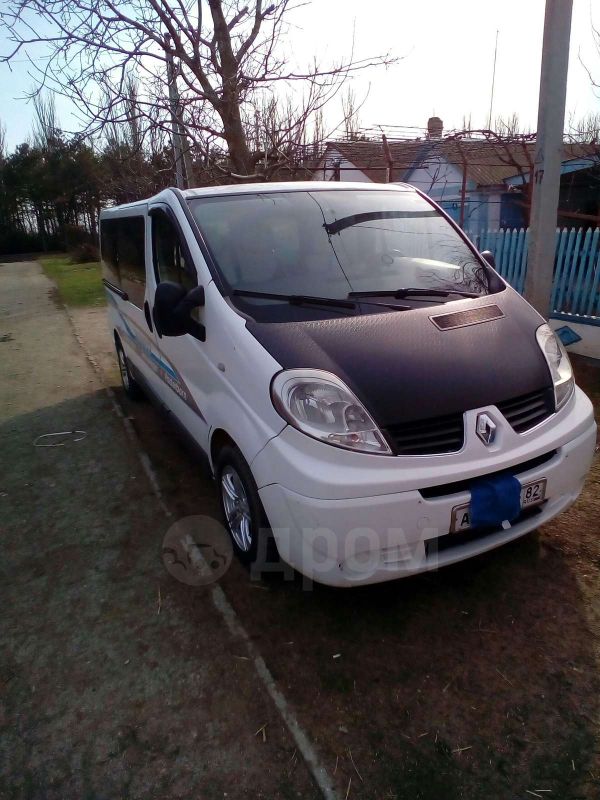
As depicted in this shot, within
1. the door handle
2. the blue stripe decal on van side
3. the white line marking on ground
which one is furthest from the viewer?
the door handle

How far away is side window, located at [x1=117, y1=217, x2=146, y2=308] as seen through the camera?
4184 millimetres

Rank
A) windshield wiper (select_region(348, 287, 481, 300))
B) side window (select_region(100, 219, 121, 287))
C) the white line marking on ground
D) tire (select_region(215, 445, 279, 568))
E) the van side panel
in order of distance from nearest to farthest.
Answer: the white line marking on ground
the van side panel
tire (select_region(215, 445, 279, 568))
windshield wiper (select_region(348, 287, 481, 300))
side window (select_region(100, 219, 121, 287))

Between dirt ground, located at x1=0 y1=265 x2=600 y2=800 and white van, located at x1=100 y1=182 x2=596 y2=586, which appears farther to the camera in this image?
white van, located at x1=100 y1=182 x2=596 y2=586

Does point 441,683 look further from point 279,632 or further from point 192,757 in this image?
point 192,757

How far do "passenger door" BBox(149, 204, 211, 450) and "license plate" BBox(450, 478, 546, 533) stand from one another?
4.74 feet

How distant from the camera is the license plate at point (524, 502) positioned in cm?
227

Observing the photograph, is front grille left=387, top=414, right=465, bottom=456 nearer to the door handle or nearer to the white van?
the white van

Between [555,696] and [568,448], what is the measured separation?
3.40ft

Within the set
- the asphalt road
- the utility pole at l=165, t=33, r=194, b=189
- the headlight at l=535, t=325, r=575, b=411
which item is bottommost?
the asphalt road

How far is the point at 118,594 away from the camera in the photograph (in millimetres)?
2895

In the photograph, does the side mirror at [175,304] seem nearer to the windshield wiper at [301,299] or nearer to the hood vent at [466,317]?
the windshield wiper at [301,299]

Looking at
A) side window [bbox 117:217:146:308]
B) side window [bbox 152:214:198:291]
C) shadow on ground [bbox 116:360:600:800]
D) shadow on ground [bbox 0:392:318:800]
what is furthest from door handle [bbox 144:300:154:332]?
shadow on ground [bbox 116:360:600:800]

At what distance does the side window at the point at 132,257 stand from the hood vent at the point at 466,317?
235 cm

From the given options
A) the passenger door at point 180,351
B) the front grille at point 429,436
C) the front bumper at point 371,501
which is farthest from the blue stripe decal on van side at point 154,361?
the front grille at point 429,436
